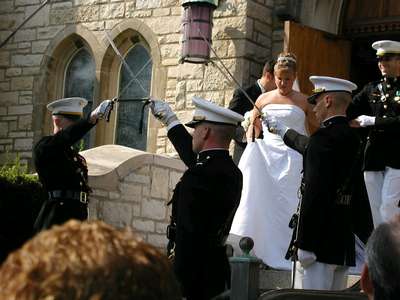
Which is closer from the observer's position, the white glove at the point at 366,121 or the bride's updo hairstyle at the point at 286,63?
the white glove at the point at 366,121

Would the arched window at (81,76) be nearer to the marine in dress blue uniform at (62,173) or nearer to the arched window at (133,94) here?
the arched window at (133,94)

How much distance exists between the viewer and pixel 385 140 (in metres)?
7.17

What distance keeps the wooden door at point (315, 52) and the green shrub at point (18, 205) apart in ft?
9.78

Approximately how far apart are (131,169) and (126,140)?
2835mm

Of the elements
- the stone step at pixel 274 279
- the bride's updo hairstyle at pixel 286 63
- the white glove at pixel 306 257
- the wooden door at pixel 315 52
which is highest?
the wooden door at pixel 315 52

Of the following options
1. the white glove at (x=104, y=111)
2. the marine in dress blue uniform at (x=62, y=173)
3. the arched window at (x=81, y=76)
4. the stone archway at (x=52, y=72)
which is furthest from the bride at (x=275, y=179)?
the arched window at (x=81, y=76)

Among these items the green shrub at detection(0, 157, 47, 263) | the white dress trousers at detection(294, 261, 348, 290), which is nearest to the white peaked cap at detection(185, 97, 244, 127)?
the white dress trousers at detection(294, 261, 348, 290)

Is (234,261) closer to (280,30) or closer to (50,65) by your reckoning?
(280,30)

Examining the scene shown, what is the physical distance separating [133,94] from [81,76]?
970 mm

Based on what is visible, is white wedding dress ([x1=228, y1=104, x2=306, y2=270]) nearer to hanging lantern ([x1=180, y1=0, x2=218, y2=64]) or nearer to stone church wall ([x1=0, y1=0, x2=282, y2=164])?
stone church wall ([x1=0, y1=0, x2=282, y2=164])

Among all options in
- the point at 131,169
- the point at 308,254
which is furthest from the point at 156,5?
the point at 308,254

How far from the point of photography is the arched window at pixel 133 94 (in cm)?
1230

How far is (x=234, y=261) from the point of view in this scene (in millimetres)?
5629

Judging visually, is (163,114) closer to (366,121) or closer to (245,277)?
(245,277)
